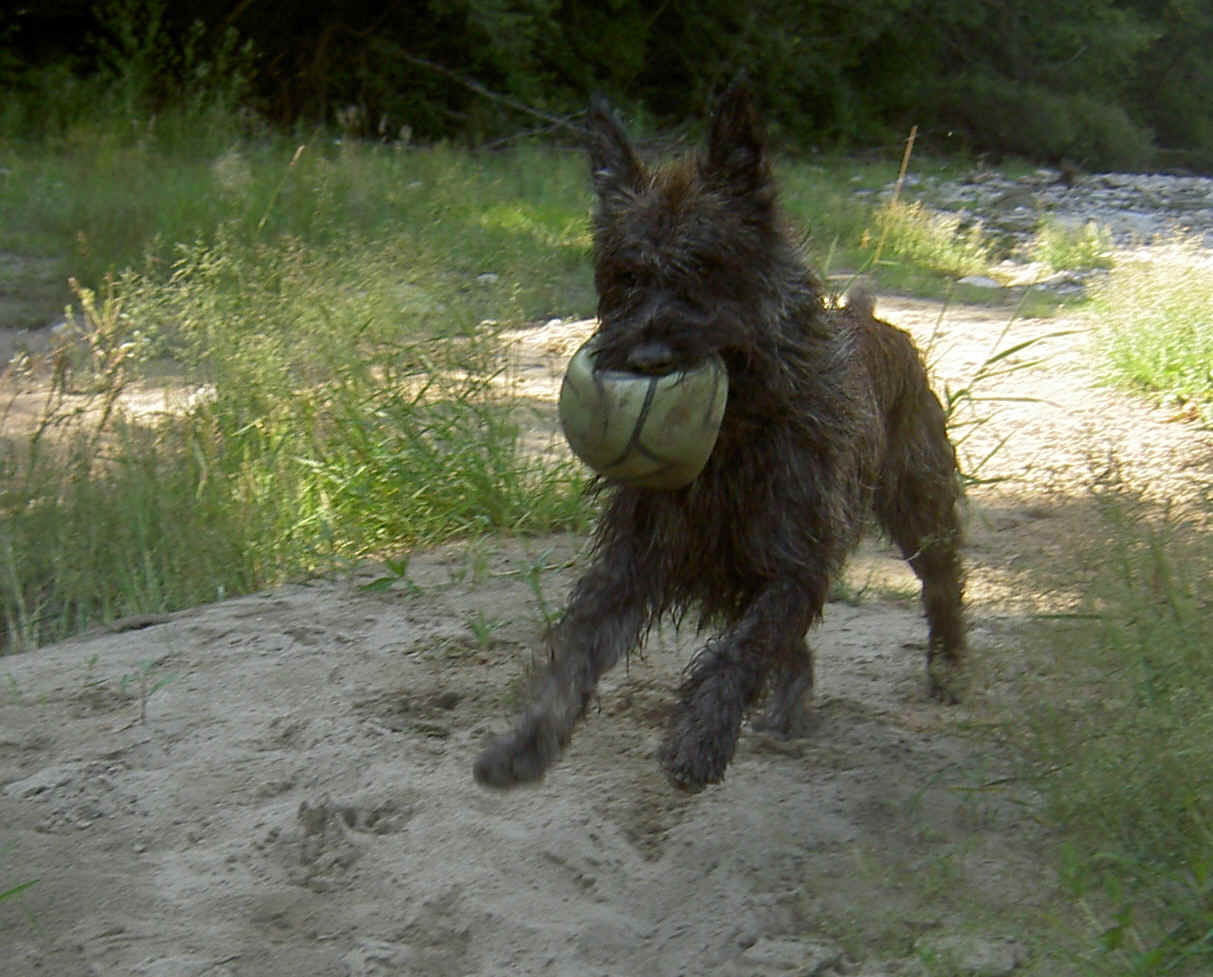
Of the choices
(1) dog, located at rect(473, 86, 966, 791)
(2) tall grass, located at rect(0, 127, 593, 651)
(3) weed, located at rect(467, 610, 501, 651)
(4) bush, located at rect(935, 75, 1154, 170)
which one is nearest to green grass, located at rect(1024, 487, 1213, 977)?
(1) dog, located at rect(473, 86, 966, 791)

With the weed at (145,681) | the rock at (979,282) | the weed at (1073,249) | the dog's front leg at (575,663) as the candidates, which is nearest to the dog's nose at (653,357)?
the dog's front leg at (575,663)

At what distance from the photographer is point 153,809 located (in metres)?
4.27

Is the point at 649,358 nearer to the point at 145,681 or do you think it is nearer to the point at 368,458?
the point at 145,681

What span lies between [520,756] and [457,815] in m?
0.60

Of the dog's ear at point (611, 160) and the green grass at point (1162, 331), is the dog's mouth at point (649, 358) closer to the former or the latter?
the dog's ear at point (611, 160)

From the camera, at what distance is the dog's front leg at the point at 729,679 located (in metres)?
3.62

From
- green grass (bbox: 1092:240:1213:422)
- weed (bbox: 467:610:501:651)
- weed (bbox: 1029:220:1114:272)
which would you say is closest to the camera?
weed (bbox: 467:610:501:651)

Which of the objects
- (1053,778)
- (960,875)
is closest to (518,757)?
(960,875)

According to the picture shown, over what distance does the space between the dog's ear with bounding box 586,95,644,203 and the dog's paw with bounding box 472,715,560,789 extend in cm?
144

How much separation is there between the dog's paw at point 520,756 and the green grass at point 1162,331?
5237 millimetres

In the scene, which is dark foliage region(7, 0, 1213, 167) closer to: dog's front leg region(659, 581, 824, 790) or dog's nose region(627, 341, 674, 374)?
dog's front leg region(659, 581, 824, 790)

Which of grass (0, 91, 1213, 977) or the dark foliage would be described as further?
the dark foliage

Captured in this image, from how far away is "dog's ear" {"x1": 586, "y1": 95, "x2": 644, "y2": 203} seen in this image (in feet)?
12.9

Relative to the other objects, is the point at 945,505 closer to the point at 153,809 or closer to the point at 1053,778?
the point at 1053,778
